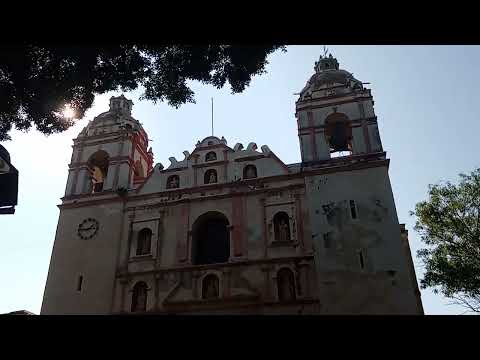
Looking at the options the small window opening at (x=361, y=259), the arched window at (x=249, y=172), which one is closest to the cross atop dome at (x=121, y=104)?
the arched window at (x=249, y=172)

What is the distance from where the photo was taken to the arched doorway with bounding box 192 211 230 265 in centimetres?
1702

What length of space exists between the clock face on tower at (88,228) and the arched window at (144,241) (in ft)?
6.41

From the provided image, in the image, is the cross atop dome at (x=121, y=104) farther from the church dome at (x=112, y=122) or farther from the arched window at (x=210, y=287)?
the arched window at (x=210, y=287)

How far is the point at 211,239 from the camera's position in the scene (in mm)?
17484

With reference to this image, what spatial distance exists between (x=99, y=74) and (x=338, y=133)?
13.3m

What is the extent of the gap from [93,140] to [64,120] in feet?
41.2

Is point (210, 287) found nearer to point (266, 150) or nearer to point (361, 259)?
point (361, 259)

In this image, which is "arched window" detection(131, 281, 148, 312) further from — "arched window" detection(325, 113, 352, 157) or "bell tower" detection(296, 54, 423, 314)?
"arched window" detection(325, 113, 352, 157)

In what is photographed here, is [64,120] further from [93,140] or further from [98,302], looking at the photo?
[93,140]

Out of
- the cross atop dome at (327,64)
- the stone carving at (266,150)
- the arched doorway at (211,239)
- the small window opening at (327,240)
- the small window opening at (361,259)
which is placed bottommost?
the small window opening at (361,259)

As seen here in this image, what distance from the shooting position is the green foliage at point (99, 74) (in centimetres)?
772

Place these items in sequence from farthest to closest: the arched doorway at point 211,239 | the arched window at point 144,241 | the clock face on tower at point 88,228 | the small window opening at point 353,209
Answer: the clock face on tower at point 88,228
the arched window at point 144,241
the arched doorway at point 211,239
the small window opening at point 353,209

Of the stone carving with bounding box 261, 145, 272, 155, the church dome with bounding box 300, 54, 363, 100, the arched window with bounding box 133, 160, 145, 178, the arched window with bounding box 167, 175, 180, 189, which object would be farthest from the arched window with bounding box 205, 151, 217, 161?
the church dome with bounding box 300, 54, 363, 100
